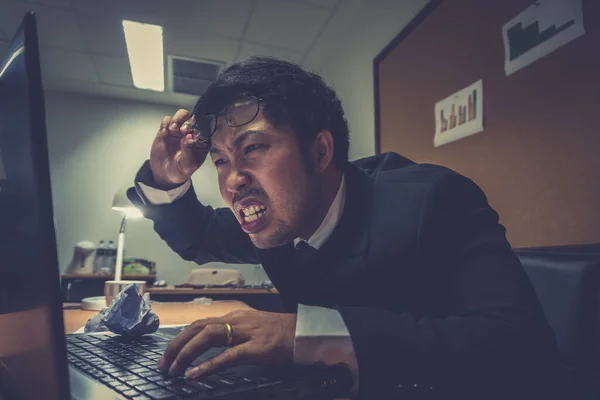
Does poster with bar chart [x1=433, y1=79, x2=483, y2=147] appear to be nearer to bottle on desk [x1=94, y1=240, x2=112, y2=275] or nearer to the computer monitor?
the computer monitor

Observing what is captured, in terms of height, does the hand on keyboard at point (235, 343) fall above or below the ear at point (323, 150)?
below

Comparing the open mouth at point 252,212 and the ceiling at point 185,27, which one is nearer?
the open mouth at point 252,212

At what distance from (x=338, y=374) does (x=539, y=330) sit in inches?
12.8

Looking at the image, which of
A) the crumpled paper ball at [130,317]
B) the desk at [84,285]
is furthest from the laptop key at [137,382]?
the desk at [84,285]

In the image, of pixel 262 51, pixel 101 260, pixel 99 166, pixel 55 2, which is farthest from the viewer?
pixel 99 166

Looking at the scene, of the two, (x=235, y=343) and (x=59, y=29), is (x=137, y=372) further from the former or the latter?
(x=59, y=29)

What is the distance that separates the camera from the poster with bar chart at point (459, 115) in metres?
1.76

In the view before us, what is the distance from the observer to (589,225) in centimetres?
127

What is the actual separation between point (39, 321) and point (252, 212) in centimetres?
60

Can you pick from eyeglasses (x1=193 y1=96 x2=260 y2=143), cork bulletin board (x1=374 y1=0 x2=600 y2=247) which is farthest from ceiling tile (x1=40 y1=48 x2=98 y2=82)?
eyeglasses (x1=193 y1=96 x2=260 y2=143)

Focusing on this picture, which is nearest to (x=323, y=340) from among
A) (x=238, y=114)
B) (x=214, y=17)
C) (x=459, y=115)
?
(x=238, y=114)

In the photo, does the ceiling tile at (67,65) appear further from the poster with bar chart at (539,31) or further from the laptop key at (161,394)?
the laptop key at (161,394)

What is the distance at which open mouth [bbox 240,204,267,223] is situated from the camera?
3.04 feet

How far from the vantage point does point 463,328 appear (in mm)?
585
